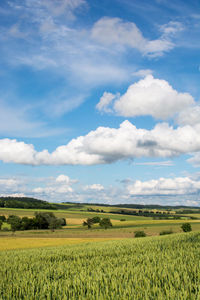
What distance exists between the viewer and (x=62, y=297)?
21.4ft

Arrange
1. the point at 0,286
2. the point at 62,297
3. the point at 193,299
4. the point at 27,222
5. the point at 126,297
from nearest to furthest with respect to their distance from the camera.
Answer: the point at 193,299 < the point at 126,297 < the point at 62,297 < the point at 0,286 < the point at 27,222

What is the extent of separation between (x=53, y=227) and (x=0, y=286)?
348 feet

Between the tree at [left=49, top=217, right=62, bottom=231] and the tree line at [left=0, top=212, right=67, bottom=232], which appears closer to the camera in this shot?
the tree at [left=49, top=217, right=62, bottom=231]

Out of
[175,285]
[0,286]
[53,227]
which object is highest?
[175,285]

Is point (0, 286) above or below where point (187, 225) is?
above

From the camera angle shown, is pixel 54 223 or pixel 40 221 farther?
pixel 40 221

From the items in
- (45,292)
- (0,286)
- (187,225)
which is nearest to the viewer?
(45,292)

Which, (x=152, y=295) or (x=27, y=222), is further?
(x=27, y=222)

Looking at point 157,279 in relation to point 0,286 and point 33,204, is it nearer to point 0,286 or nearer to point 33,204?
point 0,286

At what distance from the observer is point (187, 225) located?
87.5 m

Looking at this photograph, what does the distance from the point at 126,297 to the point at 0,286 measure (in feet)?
15.5

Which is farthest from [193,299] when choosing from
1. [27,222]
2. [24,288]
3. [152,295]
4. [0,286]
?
[27,222]

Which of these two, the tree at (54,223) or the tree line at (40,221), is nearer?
the tree at (54,223)

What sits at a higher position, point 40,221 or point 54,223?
point 54,223
